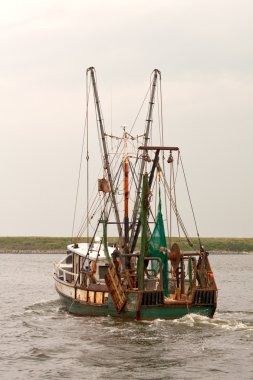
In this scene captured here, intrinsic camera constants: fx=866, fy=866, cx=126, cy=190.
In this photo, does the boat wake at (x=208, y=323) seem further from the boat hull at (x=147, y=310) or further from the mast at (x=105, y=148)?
the mast at (x=105, y=148)

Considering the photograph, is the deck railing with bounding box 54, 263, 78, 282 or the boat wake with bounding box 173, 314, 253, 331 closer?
the boat wake with bounding box 173, 314, 253, 331

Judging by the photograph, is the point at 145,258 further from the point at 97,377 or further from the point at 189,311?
the point at 97,377

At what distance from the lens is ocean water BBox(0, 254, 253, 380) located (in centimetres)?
2747

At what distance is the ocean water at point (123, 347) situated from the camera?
27.5 m

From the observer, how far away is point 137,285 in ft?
126

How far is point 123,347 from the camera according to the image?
105 feet

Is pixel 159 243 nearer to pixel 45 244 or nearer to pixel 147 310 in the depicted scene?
pixel 147 310

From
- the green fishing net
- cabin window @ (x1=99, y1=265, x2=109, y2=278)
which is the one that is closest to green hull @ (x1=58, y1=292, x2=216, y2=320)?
the green fishing net

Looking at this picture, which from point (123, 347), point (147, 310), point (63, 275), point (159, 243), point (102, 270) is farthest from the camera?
point (63, 275)

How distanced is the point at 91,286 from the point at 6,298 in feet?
65.2

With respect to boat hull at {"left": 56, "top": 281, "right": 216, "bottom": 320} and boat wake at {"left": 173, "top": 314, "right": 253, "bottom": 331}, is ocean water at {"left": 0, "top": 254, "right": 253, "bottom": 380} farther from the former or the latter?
boat hull at {"left": 56, "top": 281, "right": 216, "bottom": 320}

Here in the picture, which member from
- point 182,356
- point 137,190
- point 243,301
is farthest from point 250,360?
point 243,301

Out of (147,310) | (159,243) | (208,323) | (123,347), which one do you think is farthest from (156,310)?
(123,347)

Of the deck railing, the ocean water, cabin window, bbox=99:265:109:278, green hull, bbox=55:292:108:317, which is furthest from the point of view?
the deck railing
